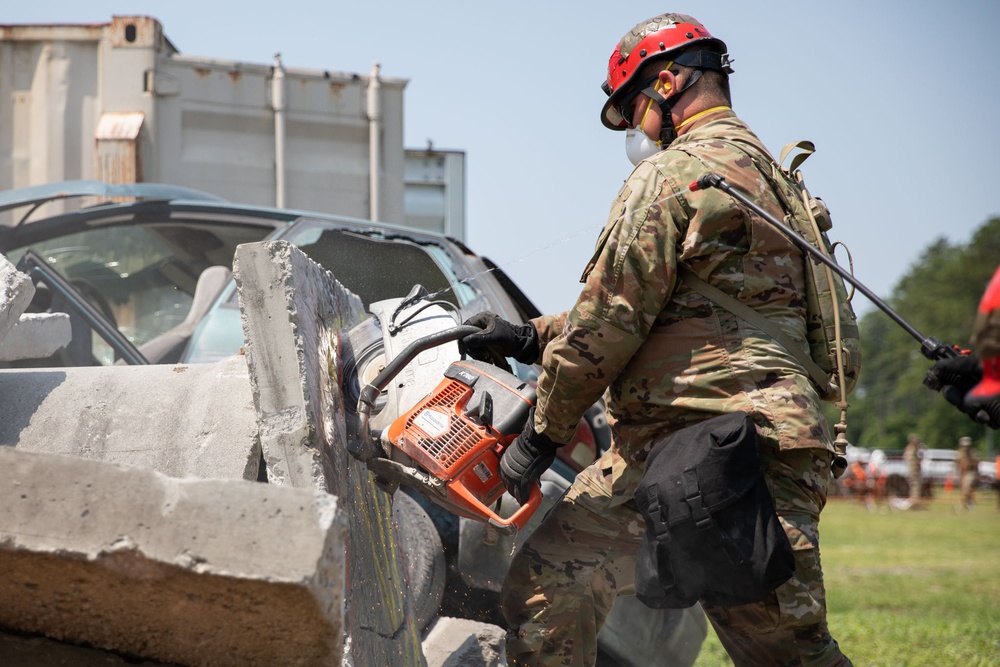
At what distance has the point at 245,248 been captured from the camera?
2.36 meters

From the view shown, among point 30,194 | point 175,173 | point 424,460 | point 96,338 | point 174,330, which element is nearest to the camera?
point 424,460

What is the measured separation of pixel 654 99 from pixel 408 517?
153 centimetres

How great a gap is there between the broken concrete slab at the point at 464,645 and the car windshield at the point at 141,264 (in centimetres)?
213

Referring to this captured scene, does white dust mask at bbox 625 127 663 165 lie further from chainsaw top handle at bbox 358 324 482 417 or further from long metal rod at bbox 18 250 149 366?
long metal rod at bbox 18 250 149 366

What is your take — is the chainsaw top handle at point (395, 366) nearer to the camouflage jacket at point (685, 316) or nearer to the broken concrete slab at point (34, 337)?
the camouflage jacket at point (685, 316)

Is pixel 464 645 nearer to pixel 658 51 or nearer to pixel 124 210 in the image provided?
pixel 658 51

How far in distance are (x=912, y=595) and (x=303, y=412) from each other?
5.82m

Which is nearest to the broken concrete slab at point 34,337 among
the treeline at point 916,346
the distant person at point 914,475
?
the distant person at point 914,475

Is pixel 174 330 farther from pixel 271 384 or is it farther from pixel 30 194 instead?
pixel 271 384

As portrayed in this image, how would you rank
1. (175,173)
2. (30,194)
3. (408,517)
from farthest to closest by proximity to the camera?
1. (175,173)
2. (30,194)
3. (408,517)

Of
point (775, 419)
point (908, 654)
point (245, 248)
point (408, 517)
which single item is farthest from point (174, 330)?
point (908, 654)

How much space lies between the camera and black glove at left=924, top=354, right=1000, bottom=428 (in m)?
1.78

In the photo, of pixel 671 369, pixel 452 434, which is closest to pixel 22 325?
pixel 452 434

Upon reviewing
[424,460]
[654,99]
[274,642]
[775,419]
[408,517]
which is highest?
[654,99]
